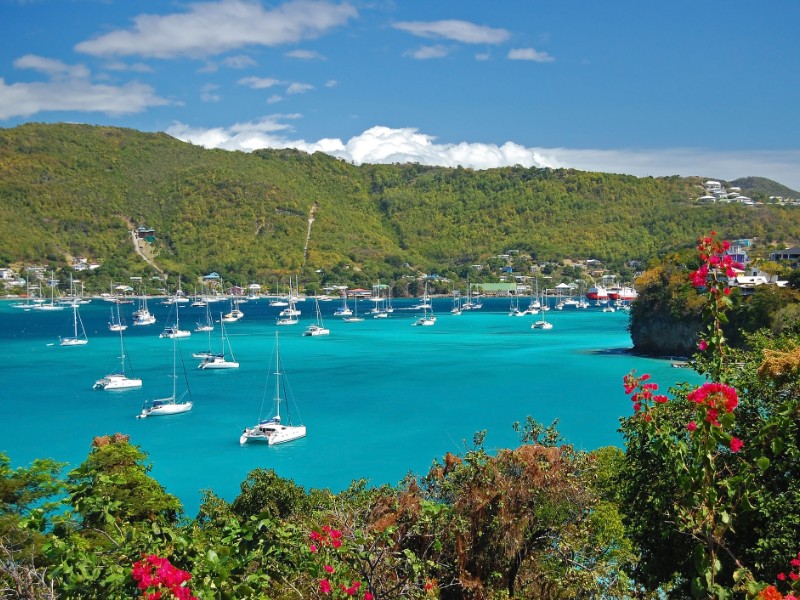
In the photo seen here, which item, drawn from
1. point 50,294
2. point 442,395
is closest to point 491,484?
point 442,395

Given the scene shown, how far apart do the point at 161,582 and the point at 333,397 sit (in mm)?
41569

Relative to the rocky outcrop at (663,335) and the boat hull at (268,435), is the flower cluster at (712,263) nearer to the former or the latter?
the boat hull at (268,435)

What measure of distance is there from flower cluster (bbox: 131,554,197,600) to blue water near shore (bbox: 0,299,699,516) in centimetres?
714

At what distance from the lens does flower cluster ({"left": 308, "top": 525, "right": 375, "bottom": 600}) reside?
711cm

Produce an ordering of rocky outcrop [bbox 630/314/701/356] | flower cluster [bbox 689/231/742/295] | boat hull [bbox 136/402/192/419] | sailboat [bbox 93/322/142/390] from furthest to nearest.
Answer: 1. rocky outcrop [bbox 630/314/701/356]
2. sailboat [bbox 93/322/142/390]
3. boat hull [bbox 136/402/192/419]
4. flower cluster [bbox 689/231/742/295]

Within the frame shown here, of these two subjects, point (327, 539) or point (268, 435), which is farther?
point (268, 435)

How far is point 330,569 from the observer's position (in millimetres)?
7367

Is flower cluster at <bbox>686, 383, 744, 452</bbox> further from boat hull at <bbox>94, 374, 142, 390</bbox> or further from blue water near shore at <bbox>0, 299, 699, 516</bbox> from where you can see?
boat hull at <bbox>94, 374, 142, 390</bbox>

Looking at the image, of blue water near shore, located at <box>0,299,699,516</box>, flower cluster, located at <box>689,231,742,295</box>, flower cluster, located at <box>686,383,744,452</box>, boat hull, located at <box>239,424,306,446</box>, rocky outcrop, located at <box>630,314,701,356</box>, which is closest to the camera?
flower cluster, located at <box>686,383,744,452</box>

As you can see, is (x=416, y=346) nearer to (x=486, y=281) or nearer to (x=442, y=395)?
(x=442, y=395)

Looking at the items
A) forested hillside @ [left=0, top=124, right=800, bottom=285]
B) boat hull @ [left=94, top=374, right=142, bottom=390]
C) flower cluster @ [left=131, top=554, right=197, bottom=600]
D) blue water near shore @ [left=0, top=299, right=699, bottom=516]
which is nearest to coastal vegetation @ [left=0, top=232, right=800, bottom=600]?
flower cluster @ [left=131, top=554, right=197, bottom=600]

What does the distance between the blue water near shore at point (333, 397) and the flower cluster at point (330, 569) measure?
4.80 meters

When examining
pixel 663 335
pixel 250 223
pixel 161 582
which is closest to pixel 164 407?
pixel 663 335

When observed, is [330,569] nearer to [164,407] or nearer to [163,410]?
[163,410]
